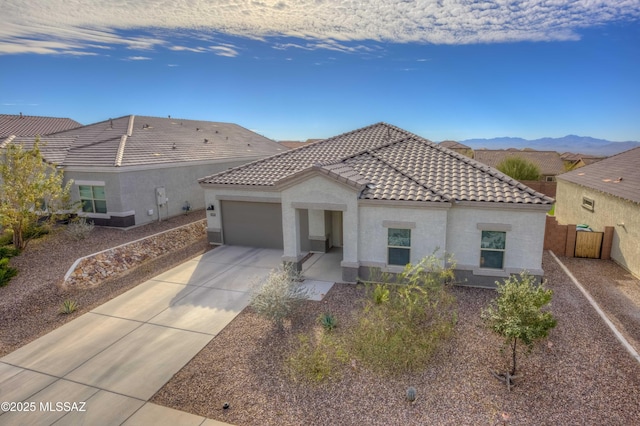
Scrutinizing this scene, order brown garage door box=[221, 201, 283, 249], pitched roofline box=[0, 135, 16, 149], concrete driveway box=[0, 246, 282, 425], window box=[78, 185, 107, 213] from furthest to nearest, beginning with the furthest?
pitched roofline box=[0, 135, 16, 149], window box=[78, 185, 107, 213], brown garage door box=[221, 201, 283, 249], concrete driveway box=[0, 246, 282, 425]

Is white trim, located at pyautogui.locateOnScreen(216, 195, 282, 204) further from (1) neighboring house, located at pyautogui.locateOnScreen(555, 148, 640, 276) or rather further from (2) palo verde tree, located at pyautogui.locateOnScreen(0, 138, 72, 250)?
(1) neighboring house, located at pyautogui.locateOnScreen(555, 148, 640, 276)

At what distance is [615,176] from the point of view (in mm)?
18359

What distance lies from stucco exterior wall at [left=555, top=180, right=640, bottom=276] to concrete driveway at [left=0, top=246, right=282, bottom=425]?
14.4 m

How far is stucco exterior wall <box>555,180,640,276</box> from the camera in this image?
14.2 m

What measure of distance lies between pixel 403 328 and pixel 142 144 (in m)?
20.3

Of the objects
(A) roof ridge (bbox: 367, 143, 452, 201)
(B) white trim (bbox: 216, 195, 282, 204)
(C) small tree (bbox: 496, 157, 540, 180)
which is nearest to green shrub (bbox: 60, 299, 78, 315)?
(B) white trim (bbox: 216, 195, 282, 204)

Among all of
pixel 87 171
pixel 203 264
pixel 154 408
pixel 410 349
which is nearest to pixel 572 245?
pixel 410 349

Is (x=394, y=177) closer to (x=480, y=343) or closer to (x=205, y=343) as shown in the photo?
(x=480, y=343)

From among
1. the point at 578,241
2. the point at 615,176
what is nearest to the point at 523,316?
the point at 578,241

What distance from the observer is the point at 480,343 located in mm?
9062

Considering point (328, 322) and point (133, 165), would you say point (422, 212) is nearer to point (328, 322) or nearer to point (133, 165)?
point (328, 322)

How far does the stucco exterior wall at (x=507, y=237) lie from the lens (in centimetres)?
1171

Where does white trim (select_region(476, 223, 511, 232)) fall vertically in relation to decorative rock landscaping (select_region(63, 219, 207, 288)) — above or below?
above

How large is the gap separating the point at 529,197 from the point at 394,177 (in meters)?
4.39
